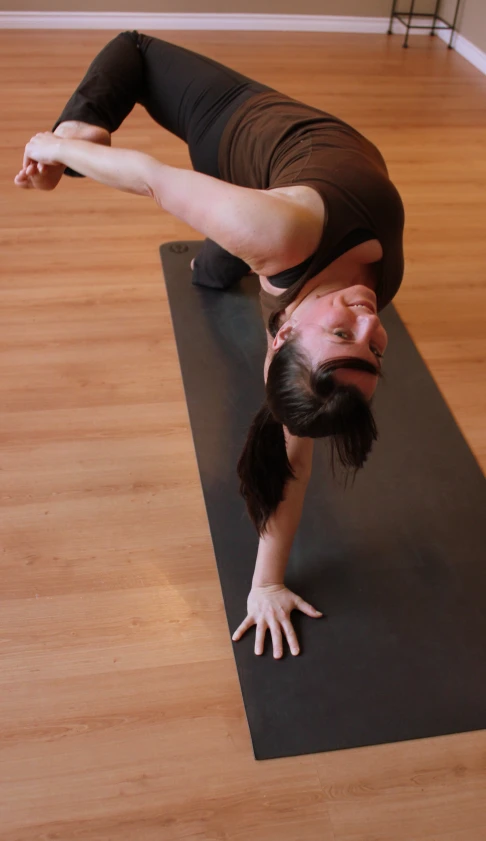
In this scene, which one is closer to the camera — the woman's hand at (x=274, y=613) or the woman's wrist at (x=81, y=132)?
the woman's hand at (x=274, y=613)

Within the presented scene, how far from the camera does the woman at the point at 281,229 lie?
1311 mm

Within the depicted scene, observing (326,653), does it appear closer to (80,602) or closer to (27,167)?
(80,602)

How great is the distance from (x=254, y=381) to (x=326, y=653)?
0.90 m

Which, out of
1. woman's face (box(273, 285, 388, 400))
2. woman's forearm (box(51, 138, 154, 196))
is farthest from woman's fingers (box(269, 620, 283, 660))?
woman's forearm (box(51, 138, 154, 196))

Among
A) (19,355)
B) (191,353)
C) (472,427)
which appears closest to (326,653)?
(472,427)

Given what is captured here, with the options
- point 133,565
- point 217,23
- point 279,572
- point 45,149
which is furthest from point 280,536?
point 217,23

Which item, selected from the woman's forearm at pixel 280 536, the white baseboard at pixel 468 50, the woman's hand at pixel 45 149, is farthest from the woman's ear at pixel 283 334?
the white baseboard at pixel 468 50

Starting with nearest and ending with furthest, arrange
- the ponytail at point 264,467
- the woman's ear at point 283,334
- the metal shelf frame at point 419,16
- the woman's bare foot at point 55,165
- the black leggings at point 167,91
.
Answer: the woman's ear at point 283,334
the ponytail at point 264,467
the woman's bare foot at point 55,165
the black leggings at point 167,91
the metal shelf frame at point 419,16

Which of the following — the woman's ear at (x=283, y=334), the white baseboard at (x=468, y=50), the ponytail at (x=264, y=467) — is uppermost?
the woman's ear at (x=283, y=334)

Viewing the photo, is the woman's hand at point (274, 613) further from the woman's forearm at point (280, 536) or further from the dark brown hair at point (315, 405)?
the dark brown hair at point (315, 405)

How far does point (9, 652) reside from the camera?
60.3 inches

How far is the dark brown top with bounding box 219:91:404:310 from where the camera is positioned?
1.45 metres

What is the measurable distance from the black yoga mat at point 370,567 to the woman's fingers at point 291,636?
0.02m

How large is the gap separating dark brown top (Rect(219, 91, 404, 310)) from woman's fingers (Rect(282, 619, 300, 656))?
689 mm
